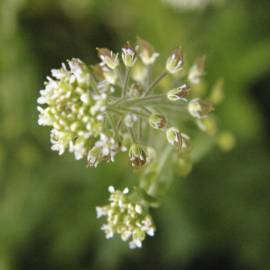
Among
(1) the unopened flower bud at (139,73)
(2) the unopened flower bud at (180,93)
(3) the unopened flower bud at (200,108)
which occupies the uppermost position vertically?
(1) the unopened flower bud at (139,73)

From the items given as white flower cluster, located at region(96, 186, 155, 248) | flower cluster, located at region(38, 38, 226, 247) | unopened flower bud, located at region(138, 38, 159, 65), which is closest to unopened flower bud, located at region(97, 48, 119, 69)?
flower cluster, located at region(38, 38, 226, 247)

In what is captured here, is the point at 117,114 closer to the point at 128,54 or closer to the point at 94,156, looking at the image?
the point at 94,156

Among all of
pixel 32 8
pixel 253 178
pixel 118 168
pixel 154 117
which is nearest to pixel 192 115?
pixel 154 117

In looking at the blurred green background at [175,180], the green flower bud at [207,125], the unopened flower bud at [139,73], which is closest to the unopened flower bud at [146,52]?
the unopened flower bud at [139,73]

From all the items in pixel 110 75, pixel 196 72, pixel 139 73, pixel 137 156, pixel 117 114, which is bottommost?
pixel 137 156

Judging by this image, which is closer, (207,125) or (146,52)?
(146,52)

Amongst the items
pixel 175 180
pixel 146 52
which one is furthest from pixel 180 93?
pixel 175 180

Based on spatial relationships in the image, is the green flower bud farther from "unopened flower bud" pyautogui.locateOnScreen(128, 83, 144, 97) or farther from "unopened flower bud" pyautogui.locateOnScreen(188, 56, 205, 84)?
"unopened flower bud" pyautogui.locateOnScreen(128, 83, 144, 97)

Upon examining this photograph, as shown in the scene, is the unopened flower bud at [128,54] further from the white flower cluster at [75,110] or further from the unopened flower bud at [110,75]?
the white flower cluster at [75,110]
